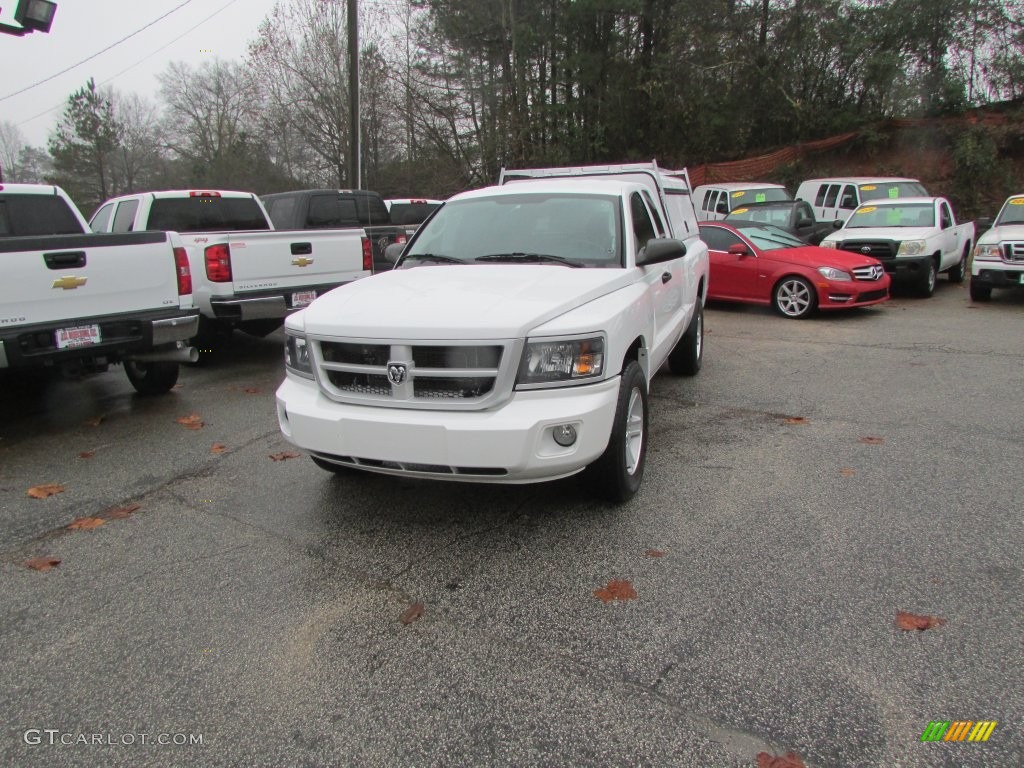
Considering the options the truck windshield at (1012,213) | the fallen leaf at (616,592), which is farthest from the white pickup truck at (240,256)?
the truck windshield at (1012,213)

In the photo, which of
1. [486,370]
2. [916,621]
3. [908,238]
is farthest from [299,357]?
[908,238]

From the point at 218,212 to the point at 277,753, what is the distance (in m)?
8.02

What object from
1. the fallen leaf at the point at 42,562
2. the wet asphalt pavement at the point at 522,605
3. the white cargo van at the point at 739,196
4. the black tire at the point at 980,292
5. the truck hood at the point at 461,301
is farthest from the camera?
the white cargo van at the point at 739,196

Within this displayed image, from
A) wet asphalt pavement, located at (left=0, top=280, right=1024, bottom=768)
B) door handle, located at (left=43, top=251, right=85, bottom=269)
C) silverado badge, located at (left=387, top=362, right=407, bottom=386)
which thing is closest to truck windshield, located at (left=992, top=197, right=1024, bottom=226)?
wet asphalt pavement, located at (left=0, top=280, right=1024, bottom=768)

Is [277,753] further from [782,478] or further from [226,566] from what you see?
[782,478]

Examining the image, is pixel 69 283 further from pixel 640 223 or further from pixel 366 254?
pixel 640 223

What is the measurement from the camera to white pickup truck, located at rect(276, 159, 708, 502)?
3229 millimetres

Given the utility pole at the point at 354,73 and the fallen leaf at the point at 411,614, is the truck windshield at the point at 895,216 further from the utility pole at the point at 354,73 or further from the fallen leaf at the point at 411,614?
the fallen leaf at the point at 411,614

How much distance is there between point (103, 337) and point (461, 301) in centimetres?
349

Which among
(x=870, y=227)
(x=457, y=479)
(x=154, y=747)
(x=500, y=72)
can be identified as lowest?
(x=154, y=747)

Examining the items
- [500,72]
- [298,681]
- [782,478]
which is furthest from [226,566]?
[500,72]

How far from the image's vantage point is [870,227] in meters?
13.0

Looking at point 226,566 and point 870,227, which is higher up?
point 870,227

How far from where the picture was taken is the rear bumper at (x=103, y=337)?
16.0 ft
